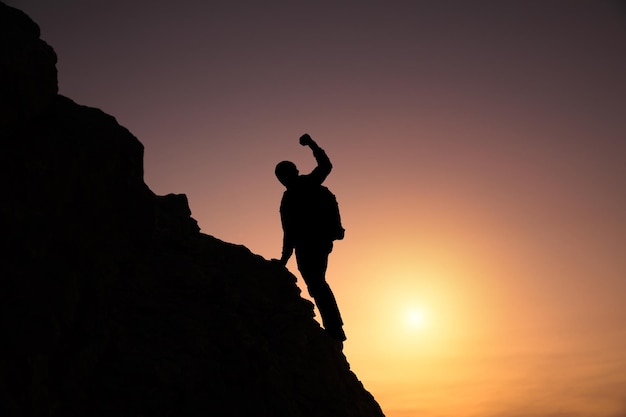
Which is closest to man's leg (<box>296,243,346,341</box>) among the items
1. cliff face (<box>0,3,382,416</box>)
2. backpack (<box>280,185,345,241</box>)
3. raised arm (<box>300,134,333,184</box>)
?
backpack (<box>280,185,345,241</box>)

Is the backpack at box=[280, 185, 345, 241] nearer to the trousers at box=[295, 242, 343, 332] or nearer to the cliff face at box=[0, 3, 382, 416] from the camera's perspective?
the trousers at box=[295, 242, 343, 332]

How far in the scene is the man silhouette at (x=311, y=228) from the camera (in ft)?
40.1

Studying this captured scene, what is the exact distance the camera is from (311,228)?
1229 cm

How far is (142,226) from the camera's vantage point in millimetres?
10062

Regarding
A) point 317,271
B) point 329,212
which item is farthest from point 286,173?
point 317,271

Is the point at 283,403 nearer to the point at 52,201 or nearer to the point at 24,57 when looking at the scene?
the point at 52,201

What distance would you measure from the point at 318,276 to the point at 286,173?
2199 millimetres

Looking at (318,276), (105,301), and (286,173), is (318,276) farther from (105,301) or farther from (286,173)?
(105,301)

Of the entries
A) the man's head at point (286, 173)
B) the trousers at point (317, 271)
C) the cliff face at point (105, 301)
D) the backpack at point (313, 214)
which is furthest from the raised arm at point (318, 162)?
the cliff face at point (105, 301)

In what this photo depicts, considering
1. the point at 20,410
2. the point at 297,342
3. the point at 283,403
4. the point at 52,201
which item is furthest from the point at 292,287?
the point at 20,410

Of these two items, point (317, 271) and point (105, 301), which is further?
point (317, 271)

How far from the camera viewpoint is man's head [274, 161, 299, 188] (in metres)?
12.5

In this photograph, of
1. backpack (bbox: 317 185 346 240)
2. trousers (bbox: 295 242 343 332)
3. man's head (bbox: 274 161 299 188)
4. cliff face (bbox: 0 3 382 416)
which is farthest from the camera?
man's head (bbox: 274 161 299 188)

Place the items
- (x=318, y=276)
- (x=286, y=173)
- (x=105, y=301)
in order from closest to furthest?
(x=105, y=301)
(x=318, y=276)
(x=286, y=173)
